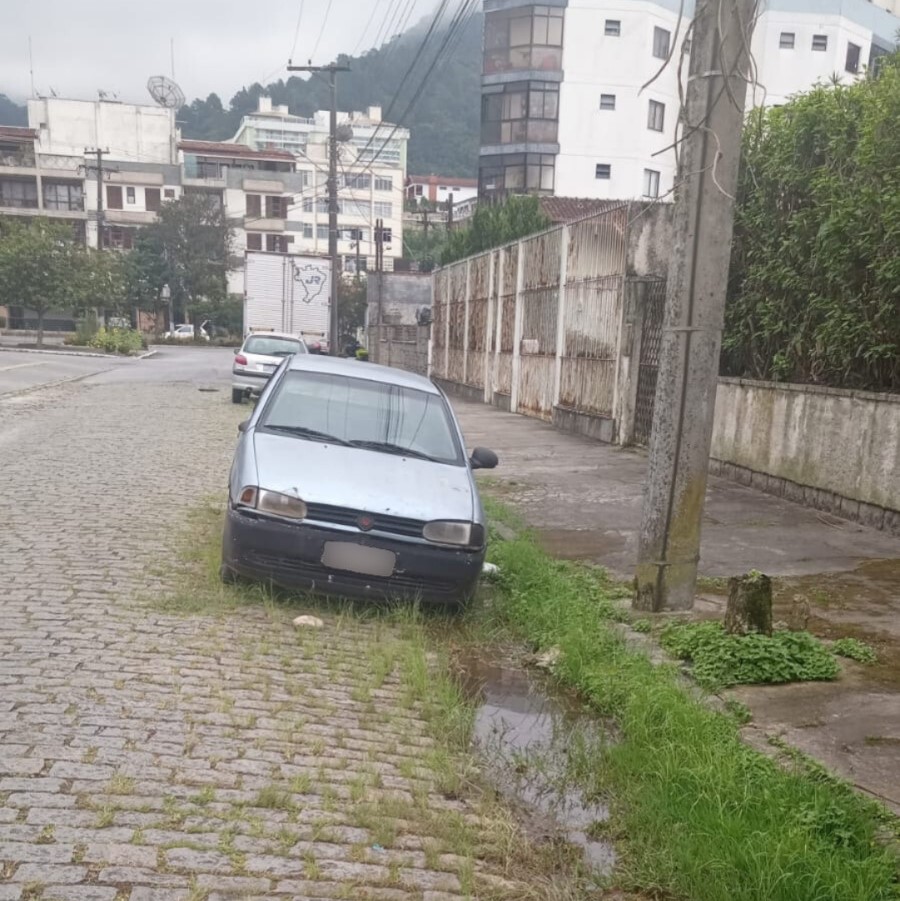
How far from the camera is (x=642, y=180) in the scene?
4656 centimetres

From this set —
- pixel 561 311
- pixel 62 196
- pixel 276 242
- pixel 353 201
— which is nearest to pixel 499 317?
pixel 561 311

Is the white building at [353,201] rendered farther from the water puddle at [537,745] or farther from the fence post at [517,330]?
the water puddle at [537,745]

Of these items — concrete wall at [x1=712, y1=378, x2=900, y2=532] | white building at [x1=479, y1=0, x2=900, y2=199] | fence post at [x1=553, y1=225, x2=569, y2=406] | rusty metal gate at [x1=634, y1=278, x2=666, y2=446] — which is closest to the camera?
concrete wall at [x1=712, y1=378, x2=900, y2=532]

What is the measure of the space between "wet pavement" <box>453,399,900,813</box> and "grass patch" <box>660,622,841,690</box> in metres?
0.08

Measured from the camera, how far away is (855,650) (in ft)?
15.8

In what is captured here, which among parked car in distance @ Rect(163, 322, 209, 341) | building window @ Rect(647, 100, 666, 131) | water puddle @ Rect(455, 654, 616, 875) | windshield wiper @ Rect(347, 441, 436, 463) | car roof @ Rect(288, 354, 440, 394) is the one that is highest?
building window @ Rect(647, 100, 666, 131)

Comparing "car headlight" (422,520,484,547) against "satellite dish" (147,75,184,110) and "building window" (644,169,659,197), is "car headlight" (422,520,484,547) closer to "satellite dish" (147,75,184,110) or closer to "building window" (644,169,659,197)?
"building window" (644,169,659,197)

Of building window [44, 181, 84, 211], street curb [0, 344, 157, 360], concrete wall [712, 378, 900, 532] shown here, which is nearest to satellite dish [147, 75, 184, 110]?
building window [44, 181, 84, 211]

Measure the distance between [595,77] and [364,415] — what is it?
42.7 meters

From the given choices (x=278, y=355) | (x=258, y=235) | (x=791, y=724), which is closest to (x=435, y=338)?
(x=278, y=355)

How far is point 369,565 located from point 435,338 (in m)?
25.1

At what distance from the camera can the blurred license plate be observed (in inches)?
202

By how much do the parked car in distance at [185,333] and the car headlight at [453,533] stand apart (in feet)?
202

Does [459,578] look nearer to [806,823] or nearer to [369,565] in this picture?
[369,565]
